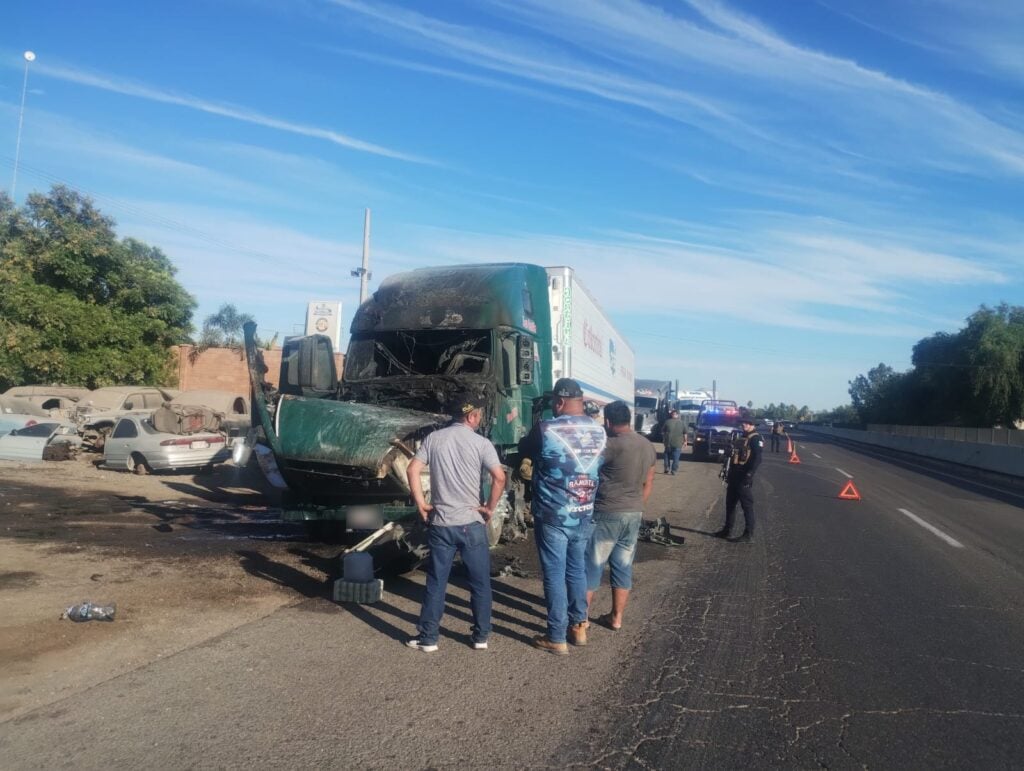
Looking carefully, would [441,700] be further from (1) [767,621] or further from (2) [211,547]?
(2) [211,547]

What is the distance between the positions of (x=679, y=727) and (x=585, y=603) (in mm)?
1576

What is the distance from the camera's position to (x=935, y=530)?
1267cm

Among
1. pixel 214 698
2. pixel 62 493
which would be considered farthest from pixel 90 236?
pixel 214 698

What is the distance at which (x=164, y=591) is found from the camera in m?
7.56

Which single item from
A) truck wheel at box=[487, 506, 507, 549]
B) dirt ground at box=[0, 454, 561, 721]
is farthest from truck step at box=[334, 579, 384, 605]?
truck wheel at box=[487, 506, 507, 549]

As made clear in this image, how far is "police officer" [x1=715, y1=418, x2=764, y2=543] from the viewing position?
1105 centimetres

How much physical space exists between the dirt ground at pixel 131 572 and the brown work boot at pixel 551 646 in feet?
7.88

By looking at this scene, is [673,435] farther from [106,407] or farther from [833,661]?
[106,407]

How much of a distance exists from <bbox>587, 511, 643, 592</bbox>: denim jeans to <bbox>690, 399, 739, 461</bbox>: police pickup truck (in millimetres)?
21686

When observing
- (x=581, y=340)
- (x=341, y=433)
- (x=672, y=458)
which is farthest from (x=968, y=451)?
(x=341, y=433)

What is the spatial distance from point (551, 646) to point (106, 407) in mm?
21751

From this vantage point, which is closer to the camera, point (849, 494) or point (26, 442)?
point (849, 494)

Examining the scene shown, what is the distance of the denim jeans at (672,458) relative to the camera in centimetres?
2145

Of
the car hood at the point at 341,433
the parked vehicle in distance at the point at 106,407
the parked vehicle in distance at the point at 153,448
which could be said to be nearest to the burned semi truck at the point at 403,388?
the car hood at the point at 341,433
